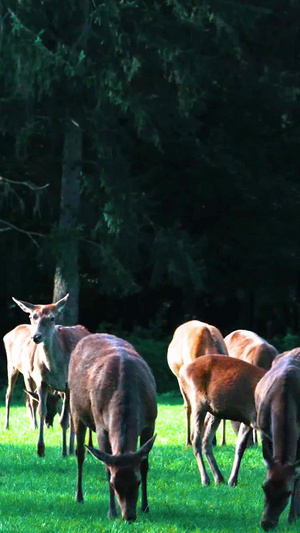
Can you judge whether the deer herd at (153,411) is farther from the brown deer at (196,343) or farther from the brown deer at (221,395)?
the brown deer at (196,343)

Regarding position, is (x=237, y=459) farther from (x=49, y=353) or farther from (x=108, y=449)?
(x=49, y=353)

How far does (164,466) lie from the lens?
13.5 m

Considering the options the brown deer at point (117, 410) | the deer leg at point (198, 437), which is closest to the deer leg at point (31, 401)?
the deer leg at point (198, 437)

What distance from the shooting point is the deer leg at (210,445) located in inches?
480

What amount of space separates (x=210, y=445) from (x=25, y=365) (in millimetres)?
5397

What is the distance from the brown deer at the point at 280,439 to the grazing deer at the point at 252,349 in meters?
5.27

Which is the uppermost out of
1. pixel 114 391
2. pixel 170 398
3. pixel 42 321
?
pixel 42 321

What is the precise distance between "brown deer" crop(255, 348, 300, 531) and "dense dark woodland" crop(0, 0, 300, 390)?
57.7 feet

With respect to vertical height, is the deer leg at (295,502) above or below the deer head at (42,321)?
below

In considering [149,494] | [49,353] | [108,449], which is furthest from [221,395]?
[49,353]

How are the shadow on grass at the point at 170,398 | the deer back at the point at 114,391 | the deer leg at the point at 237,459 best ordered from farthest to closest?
the shadow on grass at the point at 170,398 < the deer leg at the point at 237,459 < the deer back at the point at 114,391

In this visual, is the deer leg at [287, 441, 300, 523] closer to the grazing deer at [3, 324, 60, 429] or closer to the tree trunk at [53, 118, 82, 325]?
the grazing deer at [3, 324, 60, 429]

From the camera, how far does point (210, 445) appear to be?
12.7 m

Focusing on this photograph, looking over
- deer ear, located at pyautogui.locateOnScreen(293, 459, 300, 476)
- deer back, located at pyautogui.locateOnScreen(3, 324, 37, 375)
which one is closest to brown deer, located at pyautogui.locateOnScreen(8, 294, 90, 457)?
deer back, located at pyautogui.locateOnScreen(3, 324, 37, 375)
